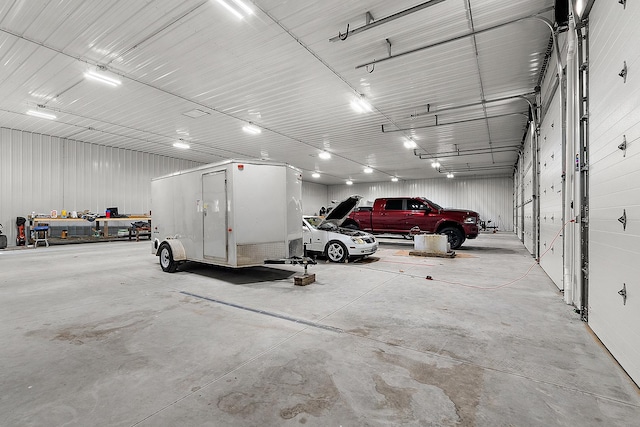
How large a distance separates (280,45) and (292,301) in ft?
16.8

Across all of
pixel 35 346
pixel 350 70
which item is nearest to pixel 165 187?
pixel 35 346

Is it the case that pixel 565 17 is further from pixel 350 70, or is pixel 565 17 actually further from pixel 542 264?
pixel 542 264

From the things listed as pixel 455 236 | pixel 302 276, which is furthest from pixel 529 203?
pixel 302 276

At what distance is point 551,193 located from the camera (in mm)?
5723

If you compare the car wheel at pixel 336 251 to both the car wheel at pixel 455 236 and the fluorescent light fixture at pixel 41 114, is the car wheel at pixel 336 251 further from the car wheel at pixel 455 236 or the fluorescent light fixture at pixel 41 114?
the fluorescent light fixture at pixel 41 114

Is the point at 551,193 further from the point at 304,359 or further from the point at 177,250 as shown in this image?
the point at 177,250

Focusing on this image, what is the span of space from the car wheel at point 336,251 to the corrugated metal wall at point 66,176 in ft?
43.6

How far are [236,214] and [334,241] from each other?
3411 mm

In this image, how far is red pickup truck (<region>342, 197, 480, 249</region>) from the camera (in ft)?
35.5

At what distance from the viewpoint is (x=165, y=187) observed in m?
7.15

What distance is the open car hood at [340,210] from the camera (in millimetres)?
9113

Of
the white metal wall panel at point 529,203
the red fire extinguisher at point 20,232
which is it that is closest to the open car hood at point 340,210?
the white metal wall panel at point 529,203

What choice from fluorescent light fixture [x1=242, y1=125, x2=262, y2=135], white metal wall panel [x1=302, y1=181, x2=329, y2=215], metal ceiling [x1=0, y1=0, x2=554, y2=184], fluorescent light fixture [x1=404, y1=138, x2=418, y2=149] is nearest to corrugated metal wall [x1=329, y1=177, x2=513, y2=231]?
white metal wall panel [x1=302, y1=181, x2=329, y2=215]

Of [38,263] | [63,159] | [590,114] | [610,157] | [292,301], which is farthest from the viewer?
[63,159]
